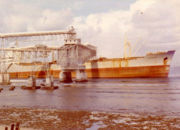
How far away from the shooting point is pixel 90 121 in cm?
2025

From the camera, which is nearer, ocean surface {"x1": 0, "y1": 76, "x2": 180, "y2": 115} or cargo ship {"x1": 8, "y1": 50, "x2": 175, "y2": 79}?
ocean surface {"x1": 0, "y1": 76, "x2": 180, "y2": 115}

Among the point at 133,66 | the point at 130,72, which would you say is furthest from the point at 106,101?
the point at 130,72

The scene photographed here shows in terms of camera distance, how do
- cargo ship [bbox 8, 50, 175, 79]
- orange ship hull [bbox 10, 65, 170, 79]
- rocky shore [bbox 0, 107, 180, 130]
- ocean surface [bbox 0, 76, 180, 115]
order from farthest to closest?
orange ship hull [bbox 10, 65, 170, 79] → cargo ship [bbox 8, 50, 175, 79] → ocean surface [bbox 0, 76, 180, 115] → rocky shore [bbox 0, 107, 180, 130]

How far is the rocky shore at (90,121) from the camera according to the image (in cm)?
1812

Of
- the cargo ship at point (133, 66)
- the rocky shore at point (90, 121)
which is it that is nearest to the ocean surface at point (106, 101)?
the rocky shore at point (90, 121)

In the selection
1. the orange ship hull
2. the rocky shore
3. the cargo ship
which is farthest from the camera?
the orange ship hull

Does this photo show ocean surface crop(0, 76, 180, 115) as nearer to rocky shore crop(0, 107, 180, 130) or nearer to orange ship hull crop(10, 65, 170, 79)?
rocky shore crop(0, 107, 180, 130)

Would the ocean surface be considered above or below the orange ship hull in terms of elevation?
below

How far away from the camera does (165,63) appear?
81188 millimetres

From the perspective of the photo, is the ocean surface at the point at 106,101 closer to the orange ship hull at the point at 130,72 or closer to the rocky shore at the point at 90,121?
the rocky shore at the point at 90,121

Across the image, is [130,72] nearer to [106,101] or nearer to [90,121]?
[106,101]

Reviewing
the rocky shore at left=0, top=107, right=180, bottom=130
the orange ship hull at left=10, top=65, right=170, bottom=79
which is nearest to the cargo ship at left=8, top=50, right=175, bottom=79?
the orange ship hull at left=10, top=65, right=170, bottom=79

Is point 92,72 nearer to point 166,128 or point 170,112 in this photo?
point 170,112

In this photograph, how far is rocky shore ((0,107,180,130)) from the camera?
18.1 meters
